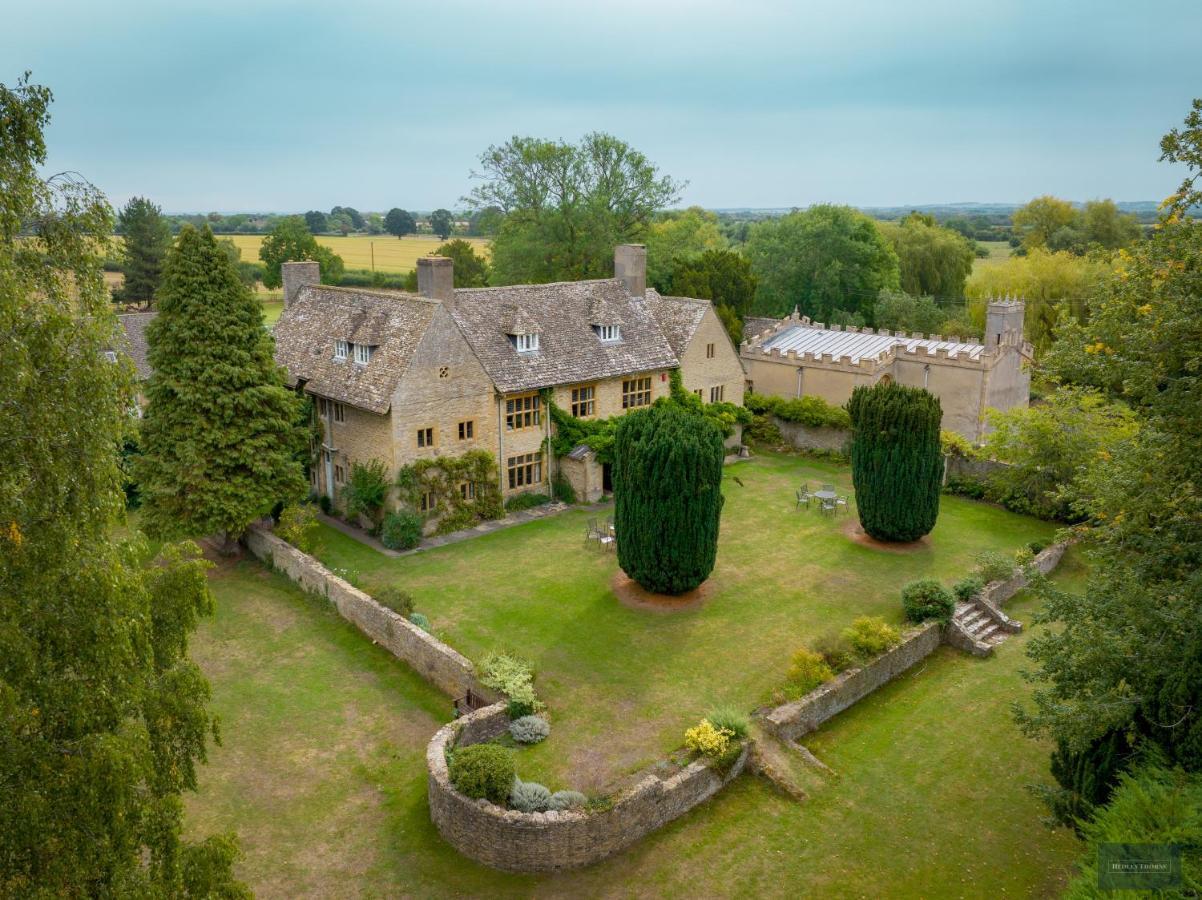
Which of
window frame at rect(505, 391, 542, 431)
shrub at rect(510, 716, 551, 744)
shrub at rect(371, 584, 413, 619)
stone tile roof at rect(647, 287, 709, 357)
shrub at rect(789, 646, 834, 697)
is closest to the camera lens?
shrub at rect(510, 716, 551, 744)

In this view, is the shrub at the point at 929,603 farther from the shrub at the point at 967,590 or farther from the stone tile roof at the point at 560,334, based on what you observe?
the stone tile roof at the point at 560,334

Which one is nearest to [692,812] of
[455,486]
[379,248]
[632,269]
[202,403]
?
[455,486]

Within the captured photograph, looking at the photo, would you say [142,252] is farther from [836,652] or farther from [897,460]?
[836,652]

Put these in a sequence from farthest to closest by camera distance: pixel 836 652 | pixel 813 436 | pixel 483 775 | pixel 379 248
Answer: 1. pixel 379 248
2. pixel 813 436
3. pixel 836 652
4. pixel 483 775

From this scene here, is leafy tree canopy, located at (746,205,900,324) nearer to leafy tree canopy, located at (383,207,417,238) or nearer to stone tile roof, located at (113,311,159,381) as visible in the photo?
stone tile roof, located at (113,311,159,381)

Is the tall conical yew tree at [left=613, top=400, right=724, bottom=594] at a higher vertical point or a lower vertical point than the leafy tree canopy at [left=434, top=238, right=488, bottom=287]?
lower

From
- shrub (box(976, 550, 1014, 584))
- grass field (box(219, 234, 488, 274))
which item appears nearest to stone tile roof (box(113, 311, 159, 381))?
shrub (box(976, 550, 1014, 584))

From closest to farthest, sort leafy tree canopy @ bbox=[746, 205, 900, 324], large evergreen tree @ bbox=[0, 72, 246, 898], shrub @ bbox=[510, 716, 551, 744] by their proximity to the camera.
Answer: large evergreen tree @ bbox=[0, 72, 246, 898] < shrub @ bbox=[510, 716, 551, 744] < leafy tree canopy @ bbox=[746, 205, 900, 324]

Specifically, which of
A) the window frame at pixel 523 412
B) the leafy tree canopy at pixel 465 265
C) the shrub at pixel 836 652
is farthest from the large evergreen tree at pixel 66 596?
the leafy tree canopy at pixel 465 265
